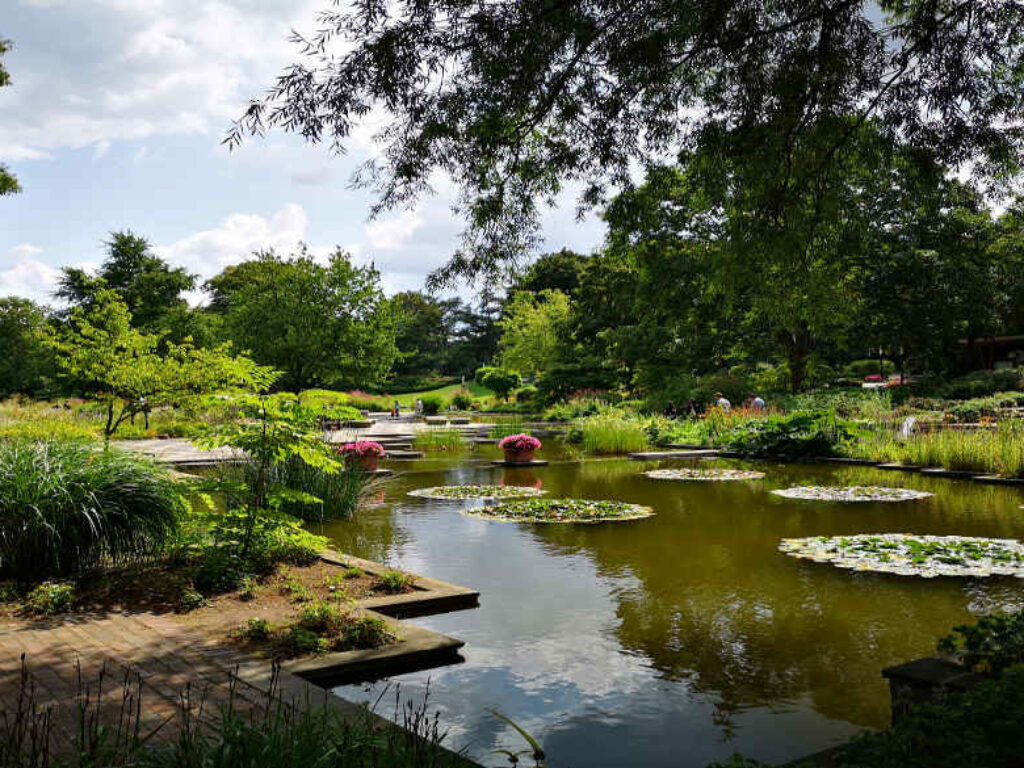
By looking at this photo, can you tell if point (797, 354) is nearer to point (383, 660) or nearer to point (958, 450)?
point (958, 450)

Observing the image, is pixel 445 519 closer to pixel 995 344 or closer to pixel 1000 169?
pixel 1000 169

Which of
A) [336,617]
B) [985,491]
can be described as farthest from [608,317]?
[336,617]

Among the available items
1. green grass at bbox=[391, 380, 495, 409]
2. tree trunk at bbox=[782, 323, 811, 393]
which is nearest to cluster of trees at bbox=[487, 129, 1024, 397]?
tree trunk at bbox=[782, 323, 811, 393]

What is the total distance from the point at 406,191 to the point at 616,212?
1917 millimetres

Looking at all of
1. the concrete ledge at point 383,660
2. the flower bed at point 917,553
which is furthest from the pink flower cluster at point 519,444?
the concrete ledge at point 383,660

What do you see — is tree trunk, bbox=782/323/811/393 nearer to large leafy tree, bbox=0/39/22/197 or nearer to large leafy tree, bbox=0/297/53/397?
large leafy tree, bbox=0/39/22/197

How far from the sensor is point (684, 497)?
11688 mm

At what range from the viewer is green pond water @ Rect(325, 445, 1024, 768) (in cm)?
390

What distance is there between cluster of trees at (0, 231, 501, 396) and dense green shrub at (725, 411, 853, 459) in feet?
23.1

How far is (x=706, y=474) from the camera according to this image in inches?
561

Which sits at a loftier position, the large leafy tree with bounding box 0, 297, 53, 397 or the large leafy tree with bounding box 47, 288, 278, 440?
the large leafy tree with bounding box 0, 297, 53, 397

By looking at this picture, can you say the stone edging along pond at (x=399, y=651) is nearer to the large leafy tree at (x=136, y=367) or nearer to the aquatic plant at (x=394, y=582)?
the aquatic plant at (x=394, y=582)

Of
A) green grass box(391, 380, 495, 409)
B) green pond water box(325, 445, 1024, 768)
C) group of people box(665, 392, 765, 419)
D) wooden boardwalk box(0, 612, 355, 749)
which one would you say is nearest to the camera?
wooden boardwalk box(0, 612, 355, 749)

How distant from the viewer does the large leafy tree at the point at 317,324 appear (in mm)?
24875
